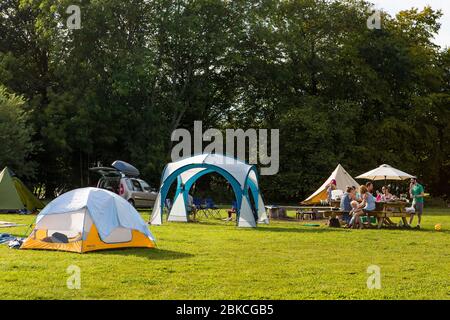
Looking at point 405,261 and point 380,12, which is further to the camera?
point 380,12

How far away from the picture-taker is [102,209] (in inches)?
478

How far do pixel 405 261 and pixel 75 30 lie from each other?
83.7 feet

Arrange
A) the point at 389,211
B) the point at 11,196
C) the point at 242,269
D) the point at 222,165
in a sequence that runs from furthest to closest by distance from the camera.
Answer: the point at 11,196, the point at 222,165, the point at 389,211, the point at 242,269

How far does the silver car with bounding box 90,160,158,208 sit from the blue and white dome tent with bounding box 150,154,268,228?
4.71 meters

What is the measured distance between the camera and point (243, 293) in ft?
25.6

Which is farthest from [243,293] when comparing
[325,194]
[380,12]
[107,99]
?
[380,12]

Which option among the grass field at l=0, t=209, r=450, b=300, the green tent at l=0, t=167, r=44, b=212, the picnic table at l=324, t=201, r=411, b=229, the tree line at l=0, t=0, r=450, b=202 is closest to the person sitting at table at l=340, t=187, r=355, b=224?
the picnic table at l=324, t=201, r=411, b=229

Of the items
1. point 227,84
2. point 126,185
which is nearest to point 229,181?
point 126,185

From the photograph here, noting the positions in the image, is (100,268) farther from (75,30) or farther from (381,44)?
(381,44)

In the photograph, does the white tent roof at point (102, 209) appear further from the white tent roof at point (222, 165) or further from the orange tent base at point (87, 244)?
the white tent roof at point (222, 165)

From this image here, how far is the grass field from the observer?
7855 mm

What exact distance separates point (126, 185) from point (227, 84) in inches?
610

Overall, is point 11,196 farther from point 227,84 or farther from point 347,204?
point 227,84
